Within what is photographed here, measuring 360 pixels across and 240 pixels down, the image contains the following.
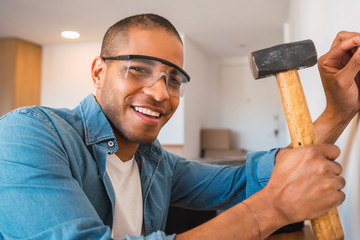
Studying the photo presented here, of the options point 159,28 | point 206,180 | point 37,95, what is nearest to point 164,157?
point 206,180

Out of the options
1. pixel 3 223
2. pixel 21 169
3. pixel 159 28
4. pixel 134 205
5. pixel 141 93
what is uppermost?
pixel 159 28

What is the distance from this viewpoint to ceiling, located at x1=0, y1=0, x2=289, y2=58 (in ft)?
13.4

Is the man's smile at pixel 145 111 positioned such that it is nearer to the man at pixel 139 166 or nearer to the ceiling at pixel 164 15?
the man at pixel 139 166

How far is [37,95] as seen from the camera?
Answer: 6.21 m

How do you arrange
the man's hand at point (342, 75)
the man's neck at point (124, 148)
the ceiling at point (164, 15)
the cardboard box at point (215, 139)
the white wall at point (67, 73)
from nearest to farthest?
the man's hand at point (342, 75) < the man's neck at point (124, 148) < the ceiling at point (164, 15) < the white wall at point (67, 73) < the cardboard box at point (215, 139)

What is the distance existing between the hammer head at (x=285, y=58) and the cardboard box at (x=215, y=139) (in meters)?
5.78

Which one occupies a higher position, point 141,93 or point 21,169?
point 141,93

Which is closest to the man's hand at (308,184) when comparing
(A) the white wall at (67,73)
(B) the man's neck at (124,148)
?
(B) the man's neck at (124,148)

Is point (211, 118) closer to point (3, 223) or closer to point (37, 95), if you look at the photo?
point (37, 95)

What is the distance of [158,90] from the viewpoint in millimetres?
1020

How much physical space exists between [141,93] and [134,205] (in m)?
0.42

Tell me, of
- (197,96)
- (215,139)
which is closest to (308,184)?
(197,96)

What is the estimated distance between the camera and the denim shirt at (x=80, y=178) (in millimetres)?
635

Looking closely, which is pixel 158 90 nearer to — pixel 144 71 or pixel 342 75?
pixel 144 71
